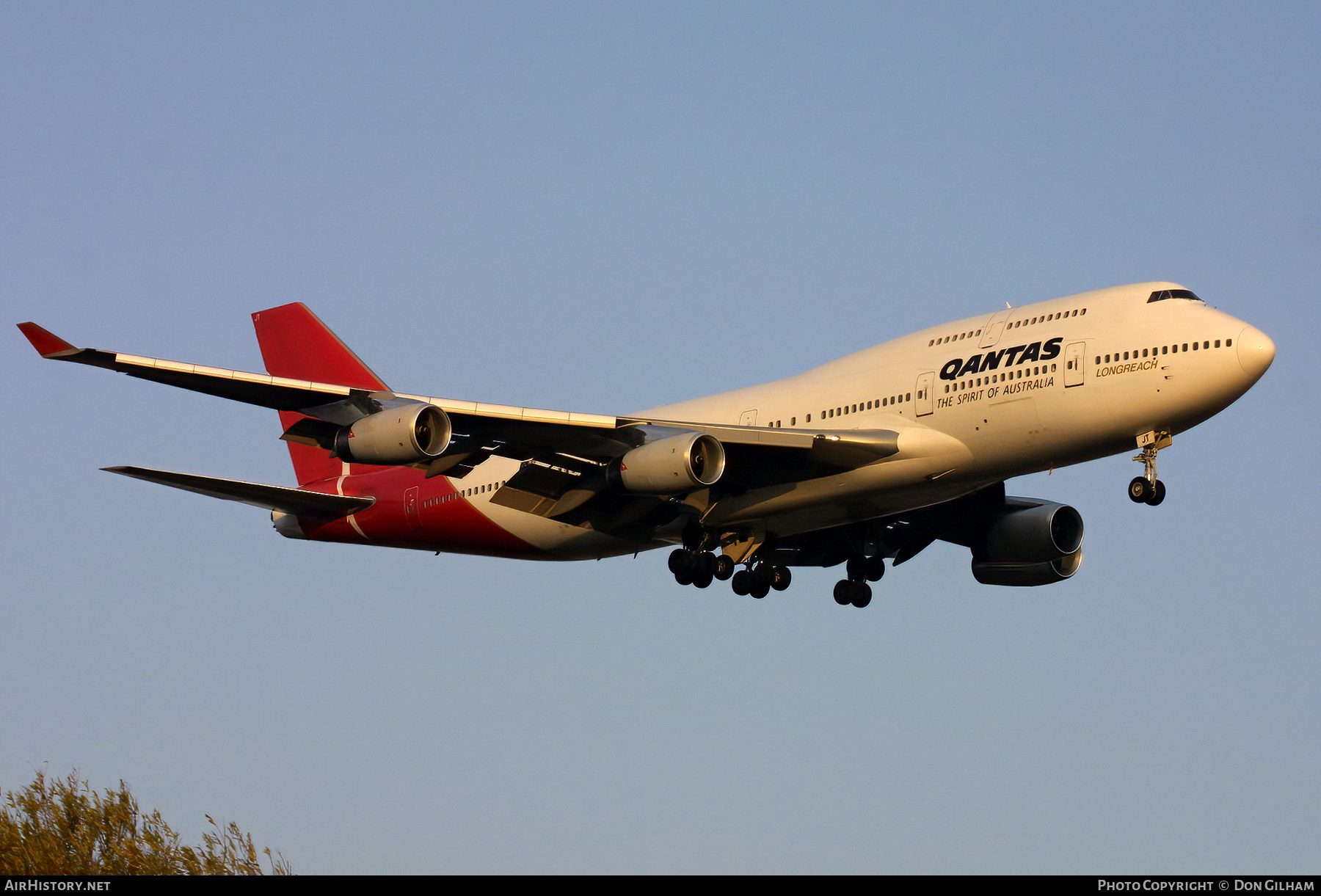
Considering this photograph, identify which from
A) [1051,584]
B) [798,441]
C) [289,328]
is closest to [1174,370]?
[798,441]

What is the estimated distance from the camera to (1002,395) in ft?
114

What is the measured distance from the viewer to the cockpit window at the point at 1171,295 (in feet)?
113

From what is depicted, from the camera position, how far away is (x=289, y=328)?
4922 centimetres

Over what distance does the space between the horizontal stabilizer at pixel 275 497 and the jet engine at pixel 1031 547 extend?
17258 mm

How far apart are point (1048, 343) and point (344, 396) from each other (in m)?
15.5

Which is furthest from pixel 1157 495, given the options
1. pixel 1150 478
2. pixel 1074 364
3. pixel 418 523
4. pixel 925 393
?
pixel 418 523

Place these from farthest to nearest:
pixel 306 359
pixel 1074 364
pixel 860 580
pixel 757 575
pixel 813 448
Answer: pixel 306 359
pixel 860 580
pixel 757 575
pixel 813 448
pixel 1074 364

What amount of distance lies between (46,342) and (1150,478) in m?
22.6

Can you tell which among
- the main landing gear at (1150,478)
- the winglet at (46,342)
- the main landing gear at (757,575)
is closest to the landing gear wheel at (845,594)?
the main landing gear at (757,575)

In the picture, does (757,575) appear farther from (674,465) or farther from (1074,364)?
(1074,364)

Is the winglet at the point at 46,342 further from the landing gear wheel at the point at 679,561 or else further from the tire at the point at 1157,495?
the tire at the point at 1157,495

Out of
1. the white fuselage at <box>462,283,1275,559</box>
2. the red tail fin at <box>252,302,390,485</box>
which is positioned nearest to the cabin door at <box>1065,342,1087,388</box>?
the white fuselage at <box>462,283,1275,559</box>

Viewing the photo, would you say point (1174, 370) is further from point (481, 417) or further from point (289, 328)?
point (289, 328)
